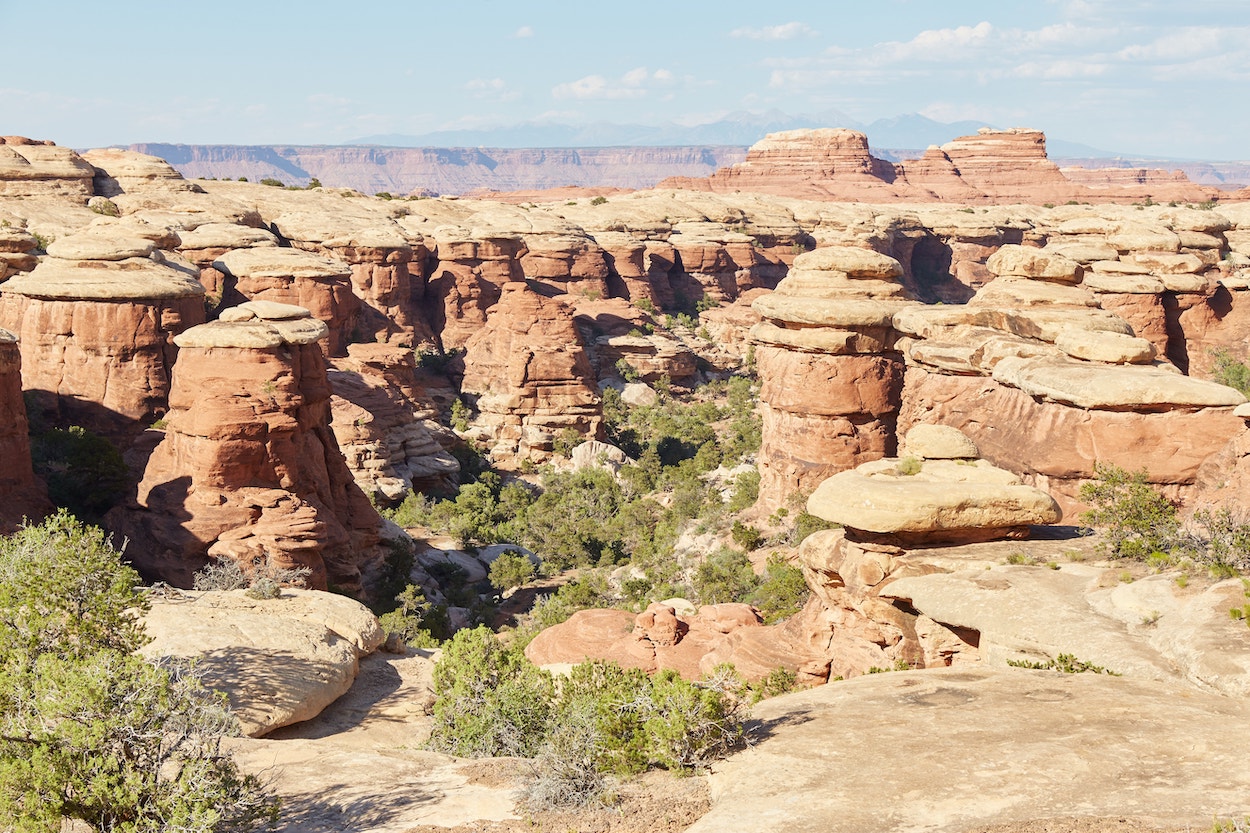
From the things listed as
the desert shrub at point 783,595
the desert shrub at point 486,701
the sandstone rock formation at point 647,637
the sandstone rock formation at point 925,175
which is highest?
the sandstone rock formation at point 925,175

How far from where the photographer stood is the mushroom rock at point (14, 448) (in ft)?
73.6

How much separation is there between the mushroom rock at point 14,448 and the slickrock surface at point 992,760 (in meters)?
17.8

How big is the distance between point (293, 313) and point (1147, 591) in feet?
62.4

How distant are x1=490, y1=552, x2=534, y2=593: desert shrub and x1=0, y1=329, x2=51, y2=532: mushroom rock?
1103cm

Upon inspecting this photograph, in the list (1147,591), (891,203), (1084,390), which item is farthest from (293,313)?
(891,203)

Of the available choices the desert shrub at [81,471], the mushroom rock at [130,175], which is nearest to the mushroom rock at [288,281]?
the mushroom rock at [130,175]

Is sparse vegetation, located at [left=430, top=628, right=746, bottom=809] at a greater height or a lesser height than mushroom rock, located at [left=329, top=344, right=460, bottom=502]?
greater

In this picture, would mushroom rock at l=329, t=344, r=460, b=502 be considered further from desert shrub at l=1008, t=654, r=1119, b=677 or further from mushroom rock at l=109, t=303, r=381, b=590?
desert shrub at l=1008, t=654, r=1119, b=677

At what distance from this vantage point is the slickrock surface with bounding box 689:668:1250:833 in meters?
7.95

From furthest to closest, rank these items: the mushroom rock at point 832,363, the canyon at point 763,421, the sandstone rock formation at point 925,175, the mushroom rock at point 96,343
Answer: the sandstone rock formation at point 925,175 < the mushroom rock at point 96,343 < the mushroom rock at point 832,363 < the canyon at point 763,421

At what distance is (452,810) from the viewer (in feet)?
31.1

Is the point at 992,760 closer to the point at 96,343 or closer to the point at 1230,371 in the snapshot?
the point at 1230,371

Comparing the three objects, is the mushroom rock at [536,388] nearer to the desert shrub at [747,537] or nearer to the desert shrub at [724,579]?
the desert shrub at [747,537]

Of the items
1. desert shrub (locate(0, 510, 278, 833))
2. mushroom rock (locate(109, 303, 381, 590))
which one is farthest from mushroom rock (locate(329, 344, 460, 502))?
desert shrub (locate(0, 510, 278, 833))
